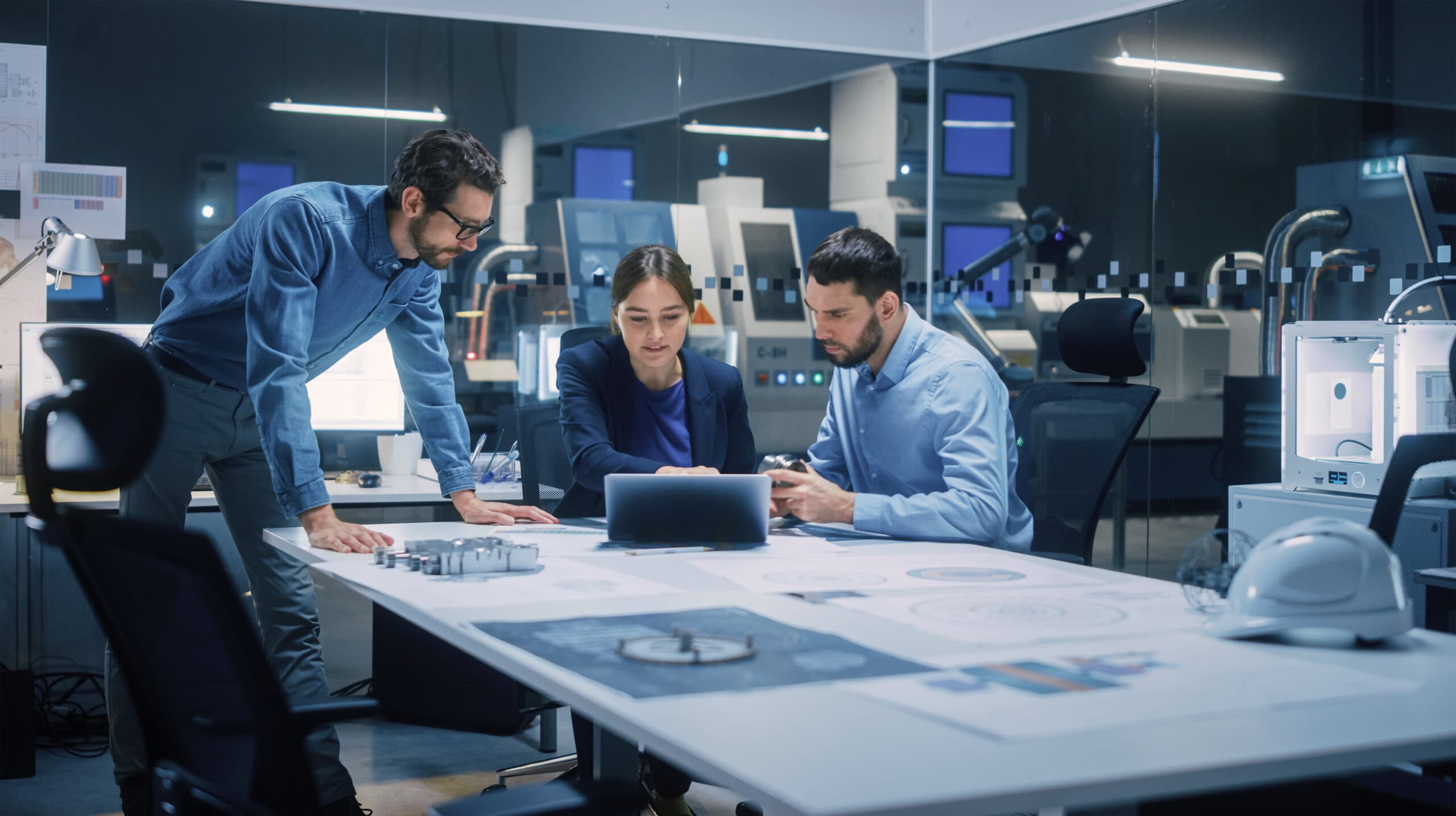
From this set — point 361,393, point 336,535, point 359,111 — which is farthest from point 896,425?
point 359,111

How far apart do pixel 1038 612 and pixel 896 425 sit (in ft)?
3.51

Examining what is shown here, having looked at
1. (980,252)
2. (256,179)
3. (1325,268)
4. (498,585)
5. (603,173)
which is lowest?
(498,585)

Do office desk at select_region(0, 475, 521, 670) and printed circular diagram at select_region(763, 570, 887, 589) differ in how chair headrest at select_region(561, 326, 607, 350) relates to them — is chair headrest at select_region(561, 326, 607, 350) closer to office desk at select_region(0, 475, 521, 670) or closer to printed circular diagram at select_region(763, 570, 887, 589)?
office desk at select_region(0, 475, 521, 670)

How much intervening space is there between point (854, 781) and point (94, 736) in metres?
3.42

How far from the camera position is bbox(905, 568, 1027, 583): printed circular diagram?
182cm

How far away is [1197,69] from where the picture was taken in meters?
4.20

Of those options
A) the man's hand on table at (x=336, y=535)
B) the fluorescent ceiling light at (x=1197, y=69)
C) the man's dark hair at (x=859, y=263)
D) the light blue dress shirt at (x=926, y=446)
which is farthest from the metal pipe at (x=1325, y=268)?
the man's hand on table at (x=336, y=535)

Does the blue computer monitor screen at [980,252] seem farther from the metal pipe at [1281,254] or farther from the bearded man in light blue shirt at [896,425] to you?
the bearded man in light blue shirt at [896,425]

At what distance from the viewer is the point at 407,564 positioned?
196 centimetres

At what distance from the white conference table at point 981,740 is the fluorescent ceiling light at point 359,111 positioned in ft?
10.6

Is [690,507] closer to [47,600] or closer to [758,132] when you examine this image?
[47,600]

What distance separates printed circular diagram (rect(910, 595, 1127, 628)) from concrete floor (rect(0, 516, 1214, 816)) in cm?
140

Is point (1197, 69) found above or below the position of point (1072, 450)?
above

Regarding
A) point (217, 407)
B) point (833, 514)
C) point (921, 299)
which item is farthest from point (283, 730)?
point (921, 299)
